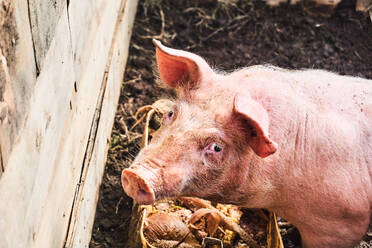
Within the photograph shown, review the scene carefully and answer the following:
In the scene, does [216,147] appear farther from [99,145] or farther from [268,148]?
[99,145]

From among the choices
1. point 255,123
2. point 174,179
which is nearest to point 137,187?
point 174,179

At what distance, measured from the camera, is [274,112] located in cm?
279

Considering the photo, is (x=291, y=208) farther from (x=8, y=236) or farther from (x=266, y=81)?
(x=8, y=236)

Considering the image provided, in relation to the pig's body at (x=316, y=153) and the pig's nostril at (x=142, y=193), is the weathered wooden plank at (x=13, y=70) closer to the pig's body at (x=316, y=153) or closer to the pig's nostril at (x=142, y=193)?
the pig's nostril at (x=142, y=193)

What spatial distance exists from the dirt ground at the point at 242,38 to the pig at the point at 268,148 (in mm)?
1424

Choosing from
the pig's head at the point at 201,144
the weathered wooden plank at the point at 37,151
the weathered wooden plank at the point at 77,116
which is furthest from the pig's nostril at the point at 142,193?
the weathered wooden plank at the point at 37,151

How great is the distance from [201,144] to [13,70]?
1242 millimetres

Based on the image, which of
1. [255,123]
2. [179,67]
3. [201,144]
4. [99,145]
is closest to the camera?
[255,123]

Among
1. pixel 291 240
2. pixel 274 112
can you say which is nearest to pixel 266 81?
pixel 274 112

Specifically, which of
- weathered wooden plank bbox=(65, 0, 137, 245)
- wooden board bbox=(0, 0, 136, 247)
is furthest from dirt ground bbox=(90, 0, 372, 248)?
wooden board bbox=(0, 0, 136, 247)

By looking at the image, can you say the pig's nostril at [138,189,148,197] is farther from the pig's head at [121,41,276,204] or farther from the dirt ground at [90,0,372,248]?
the dirt ground at [90,0,372,248]

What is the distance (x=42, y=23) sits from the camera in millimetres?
1853

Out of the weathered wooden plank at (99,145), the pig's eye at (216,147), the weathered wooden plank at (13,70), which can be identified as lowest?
the weathered wooden plank at (99,145)

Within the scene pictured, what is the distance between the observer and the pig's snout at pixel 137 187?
2.49 m
